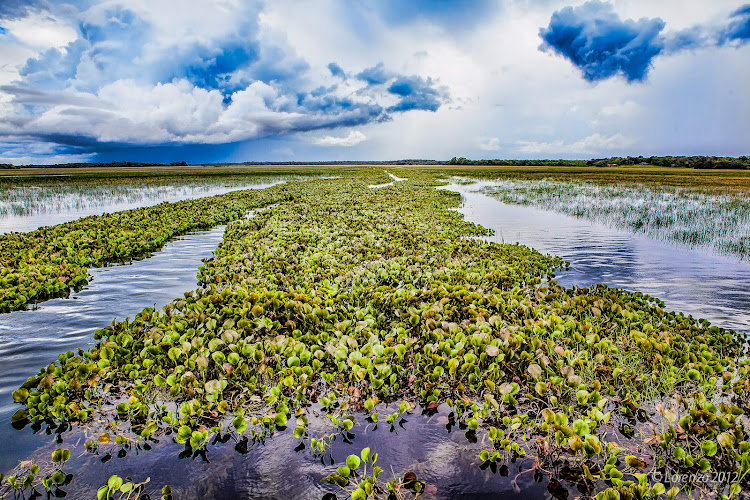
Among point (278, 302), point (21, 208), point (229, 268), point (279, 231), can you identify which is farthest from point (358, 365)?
point (21, 208)

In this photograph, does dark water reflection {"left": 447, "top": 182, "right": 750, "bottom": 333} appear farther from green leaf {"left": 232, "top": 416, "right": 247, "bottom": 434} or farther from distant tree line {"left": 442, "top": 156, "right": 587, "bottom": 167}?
distant tree line {"left": 442, "top": 156, "right": 587, "bottom": 167}

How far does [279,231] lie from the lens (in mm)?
13805

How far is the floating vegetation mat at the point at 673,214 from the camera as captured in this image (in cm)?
1427

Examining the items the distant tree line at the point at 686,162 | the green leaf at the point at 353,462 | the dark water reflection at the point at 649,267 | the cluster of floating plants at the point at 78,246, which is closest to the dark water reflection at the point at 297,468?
the green leaf at the point at 353,462

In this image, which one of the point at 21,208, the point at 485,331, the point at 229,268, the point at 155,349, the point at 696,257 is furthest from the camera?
the point at 21,208

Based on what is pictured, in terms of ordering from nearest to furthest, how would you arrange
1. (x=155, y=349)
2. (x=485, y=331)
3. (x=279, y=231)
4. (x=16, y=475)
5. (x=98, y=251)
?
(x=16, y=475)
(x=155, y=349)
(x=485, y=331)
(x=98, y=251)
(x=279, y=231)

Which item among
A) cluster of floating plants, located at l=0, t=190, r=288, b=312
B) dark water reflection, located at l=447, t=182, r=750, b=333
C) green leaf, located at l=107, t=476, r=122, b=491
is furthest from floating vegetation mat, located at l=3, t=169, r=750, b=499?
cluster of floating plants, located at l=0, t=190, r=288, b=312

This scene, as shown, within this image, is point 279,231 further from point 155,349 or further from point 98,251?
point 155,349

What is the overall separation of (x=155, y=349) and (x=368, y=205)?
1866cm

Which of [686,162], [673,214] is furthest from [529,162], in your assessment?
[673,214]

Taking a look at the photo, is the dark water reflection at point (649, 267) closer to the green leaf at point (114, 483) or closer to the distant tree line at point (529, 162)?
the green leaf at point (114, 483)

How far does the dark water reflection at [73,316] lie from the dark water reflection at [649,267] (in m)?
9.79

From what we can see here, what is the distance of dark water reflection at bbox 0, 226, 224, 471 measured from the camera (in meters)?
4.45

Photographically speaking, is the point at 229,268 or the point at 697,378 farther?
the point at 229,268
